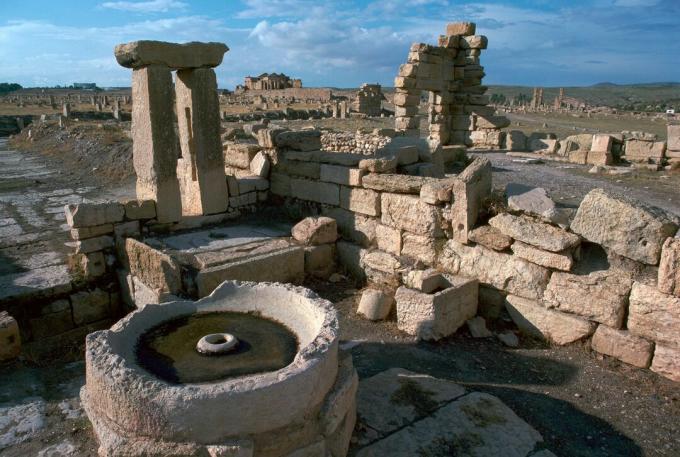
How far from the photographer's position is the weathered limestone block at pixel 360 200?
6720 millimetres

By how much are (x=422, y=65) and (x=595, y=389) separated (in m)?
13.1

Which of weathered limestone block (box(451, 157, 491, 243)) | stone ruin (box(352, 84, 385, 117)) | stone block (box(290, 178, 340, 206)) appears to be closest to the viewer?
weathered limestone block (box(451, 157, 491, 243))

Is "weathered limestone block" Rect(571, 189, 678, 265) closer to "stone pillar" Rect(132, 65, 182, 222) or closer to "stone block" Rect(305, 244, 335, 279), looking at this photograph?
"stone block" Rect(305, 244, 335, 279)

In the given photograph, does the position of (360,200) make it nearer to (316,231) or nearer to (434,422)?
(316,231)

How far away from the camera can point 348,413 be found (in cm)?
350

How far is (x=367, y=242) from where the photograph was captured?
6.92m

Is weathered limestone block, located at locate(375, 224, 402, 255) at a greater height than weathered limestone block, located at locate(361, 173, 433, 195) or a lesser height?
lesser

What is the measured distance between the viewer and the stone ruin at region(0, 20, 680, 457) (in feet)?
15.0

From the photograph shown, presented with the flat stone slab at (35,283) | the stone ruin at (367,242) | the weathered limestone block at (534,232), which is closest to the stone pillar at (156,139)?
the stone ruin at (367,242)

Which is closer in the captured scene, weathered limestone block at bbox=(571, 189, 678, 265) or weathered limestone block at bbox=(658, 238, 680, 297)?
weathered limestone block at bbox=(658, 238, 680, 297)

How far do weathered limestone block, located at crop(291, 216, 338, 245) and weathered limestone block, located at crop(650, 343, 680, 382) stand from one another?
12.8 ft

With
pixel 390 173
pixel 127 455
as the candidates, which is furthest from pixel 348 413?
pixel 390 173

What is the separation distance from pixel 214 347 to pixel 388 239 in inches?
138

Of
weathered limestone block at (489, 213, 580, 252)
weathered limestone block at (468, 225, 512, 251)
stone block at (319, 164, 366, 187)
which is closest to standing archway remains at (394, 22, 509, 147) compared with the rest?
stone block at (319, 164, 366, 187)
